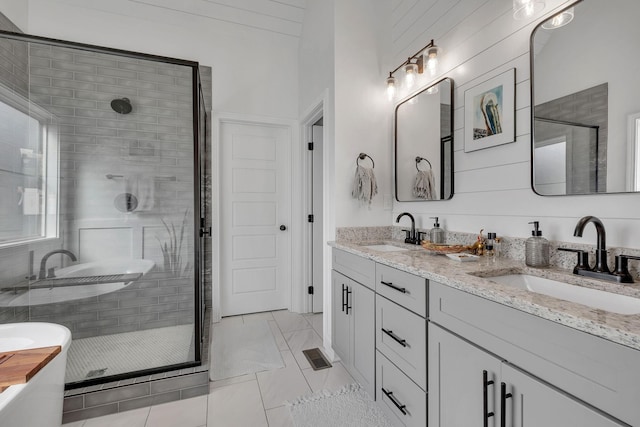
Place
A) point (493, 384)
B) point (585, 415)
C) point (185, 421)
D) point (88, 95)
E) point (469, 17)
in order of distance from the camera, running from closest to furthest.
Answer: point (585, 415) < point (493, 384) < point (185, 421) < point (469, 17) < point (88, 95)

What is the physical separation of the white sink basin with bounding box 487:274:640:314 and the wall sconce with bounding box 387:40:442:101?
4.87 feet

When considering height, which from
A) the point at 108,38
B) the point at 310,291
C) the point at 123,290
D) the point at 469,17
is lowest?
the point at 310,291

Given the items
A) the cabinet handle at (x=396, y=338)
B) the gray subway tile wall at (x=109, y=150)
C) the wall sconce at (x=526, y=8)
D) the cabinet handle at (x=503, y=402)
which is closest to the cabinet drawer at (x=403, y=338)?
the cabinet handle at (x=396, y=338)

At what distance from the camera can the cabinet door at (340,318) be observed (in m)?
2.04

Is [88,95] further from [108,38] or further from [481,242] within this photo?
[481,242]

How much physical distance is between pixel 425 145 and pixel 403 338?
1.39 meters

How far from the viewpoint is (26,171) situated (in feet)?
6.26

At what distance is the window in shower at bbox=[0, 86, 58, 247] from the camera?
1.85 metres

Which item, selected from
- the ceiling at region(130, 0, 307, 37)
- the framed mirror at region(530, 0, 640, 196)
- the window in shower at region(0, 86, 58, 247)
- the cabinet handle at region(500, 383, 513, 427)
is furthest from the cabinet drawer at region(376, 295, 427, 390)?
the ceiling at region(130, 0, 307, 37)

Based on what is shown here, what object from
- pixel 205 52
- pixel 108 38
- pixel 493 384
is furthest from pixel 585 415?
pixel 108 38

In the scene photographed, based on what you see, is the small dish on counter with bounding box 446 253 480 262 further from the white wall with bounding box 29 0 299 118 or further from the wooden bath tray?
the white wall with bounding box 29 0 299 118

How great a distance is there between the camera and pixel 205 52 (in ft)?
9.84

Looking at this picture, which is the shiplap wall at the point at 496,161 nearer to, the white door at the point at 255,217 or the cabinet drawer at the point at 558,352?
the cabinet drawer at the point at 558,352

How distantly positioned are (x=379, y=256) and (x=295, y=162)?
1964mm
